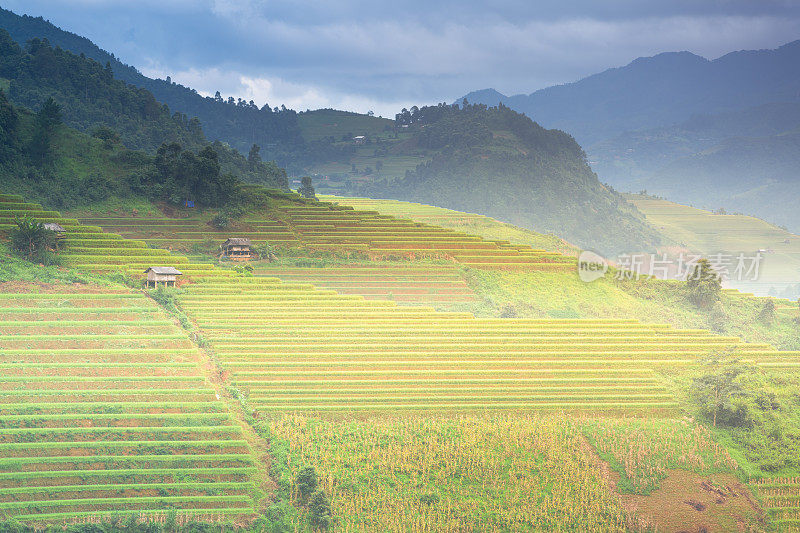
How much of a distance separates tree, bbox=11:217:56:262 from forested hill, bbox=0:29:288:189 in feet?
95.3

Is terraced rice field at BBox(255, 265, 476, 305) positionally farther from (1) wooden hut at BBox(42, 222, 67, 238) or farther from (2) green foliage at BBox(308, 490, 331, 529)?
(2) green foliage at BBox(308, 490, 331, 529)

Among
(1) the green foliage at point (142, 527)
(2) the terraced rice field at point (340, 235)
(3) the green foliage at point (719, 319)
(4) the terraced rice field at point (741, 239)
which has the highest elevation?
(4) the terraced rice field at point (741, 239)

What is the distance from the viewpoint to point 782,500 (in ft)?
86.4

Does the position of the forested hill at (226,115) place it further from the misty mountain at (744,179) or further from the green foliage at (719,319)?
the misty mountain at (744,179)

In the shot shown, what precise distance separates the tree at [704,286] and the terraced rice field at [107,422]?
118 ft

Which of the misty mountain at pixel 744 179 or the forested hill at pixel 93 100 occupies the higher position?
the misty mountain at pixel 744 179

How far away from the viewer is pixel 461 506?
78.3 feet

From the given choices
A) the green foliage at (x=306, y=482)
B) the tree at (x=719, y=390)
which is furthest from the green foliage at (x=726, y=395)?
the green foliage at (x=306, y=482)

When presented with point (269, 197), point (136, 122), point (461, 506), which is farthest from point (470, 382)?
point (136, 122)

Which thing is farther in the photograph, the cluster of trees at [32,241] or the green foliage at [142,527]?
the cluster of trees at [32,241]

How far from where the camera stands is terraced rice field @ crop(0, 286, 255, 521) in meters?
22.2

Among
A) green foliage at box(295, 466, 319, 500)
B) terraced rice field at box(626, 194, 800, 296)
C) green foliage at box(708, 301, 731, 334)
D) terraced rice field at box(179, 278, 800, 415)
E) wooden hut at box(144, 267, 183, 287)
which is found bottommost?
green foliage at box(295, 466, 319, 500)

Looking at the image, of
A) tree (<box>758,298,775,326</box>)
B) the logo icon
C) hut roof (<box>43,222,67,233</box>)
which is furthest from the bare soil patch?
hut roof (<box>43,222,67,233</box>)

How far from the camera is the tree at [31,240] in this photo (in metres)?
35.4
